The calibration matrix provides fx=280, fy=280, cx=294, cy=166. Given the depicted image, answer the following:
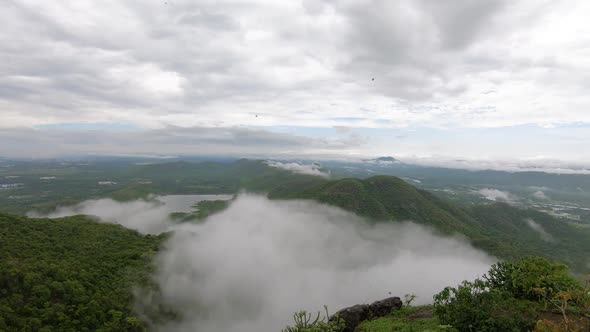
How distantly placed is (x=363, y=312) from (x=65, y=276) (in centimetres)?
6888

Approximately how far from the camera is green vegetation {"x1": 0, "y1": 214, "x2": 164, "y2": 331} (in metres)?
56.5

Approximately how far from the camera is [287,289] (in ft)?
406

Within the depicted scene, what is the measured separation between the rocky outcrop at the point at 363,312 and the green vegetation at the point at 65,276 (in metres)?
54.2

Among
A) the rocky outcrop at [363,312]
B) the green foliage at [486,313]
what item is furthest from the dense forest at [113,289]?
the rocky outcrop at [363,312]

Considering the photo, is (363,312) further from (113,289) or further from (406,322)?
(113,289)

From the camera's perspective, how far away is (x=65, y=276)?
65438mm

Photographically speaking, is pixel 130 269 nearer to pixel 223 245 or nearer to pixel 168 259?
pixel 168 259

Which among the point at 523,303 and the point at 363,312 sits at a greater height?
the point at 523,303

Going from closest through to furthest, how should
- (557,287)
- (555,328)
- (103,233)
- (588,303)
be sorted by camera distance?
1. (555,328)
2. (588,303)
3. (557,287)
4. (103,233)

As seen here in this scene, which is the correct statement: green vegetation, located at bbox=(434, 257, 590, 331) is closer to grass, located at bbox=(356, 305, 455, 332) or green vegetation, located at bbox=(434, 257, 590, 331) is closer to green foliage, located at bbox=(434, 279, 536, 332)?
green foliage, located at bbox=(434, 279, 536, 332)

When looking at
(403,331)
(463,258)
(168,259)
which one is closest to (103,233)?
(168,259)

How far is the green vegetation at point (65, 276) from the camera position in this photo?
185 ft

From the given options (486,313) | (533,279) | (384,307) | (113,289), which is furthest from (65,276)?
(533,279)

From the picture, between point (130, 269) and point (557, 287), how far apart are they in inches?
3668
